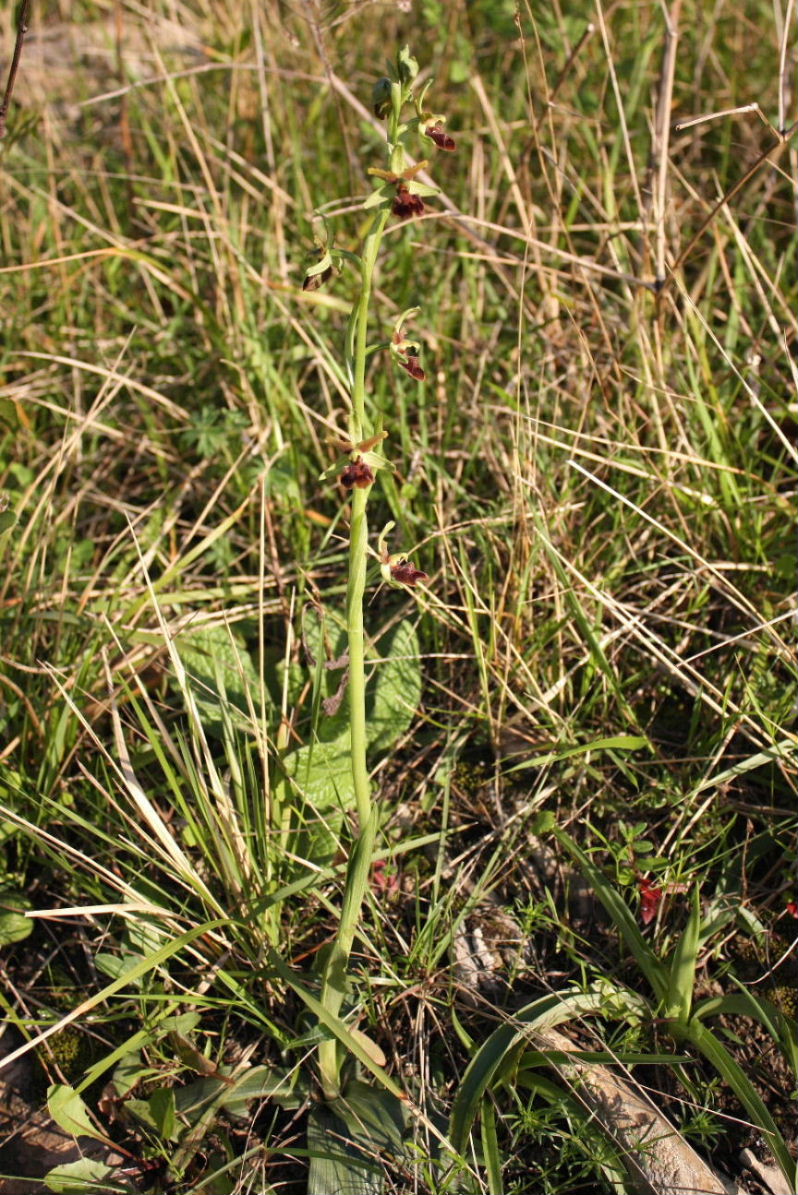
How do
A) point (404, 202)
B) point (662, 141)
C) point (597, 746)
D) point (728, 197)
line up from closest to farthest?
point (404, 202) → point (597, 746) → point (728, 197) → point (662, 141)

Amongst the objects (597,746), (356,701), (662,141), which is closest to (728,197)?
(662,141)

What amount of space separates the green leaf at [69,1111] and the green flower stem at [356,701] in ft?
1.37

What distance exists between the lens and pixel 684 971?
1751 millimetres

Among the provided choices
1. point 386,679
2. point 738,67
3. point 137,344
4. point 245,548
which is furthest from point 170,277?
point 738,67

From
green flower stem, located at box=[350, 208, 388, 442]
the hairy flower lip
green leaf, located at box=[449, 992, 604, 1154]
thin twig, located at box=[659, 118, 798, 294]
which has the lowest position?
green leaf, located at box=[449, 992, 604, 1154]

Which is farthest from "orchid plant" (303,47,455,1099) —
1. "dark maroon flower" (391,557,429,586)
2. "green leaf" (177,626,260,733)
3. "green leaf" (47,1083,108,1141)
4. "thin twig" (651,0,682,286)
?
"thin twig" (651,0,682,286)

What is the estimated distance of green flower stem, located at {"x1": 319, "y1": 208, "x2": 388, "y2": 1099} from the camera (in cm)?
142

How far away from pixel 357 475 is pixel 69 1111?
1238mm

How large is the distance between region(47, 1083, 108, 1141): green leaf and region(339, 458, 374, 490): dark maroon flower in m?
1.13

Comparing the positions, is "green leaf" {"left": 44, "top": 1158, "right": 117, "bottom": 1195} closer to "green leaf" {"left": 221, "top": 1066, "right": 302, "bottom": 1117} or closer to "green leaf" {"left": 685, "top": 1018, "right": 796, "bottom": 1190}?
"green leaf" {"left": 221, "top": 1066, "right": 302, "bottom": 1117}

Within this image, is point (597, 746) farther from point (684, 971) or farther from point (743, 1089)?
point (743, 1089)

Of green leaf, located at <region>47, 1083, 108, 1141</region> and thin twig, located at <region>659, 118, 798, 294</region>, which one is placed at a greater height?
thin twig, located at <region>659, 118, 798, 294</region>

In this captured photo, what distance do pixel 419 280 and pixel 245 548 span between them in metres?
1.07

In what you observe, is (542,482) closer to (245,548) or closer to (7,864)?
(245,548)
